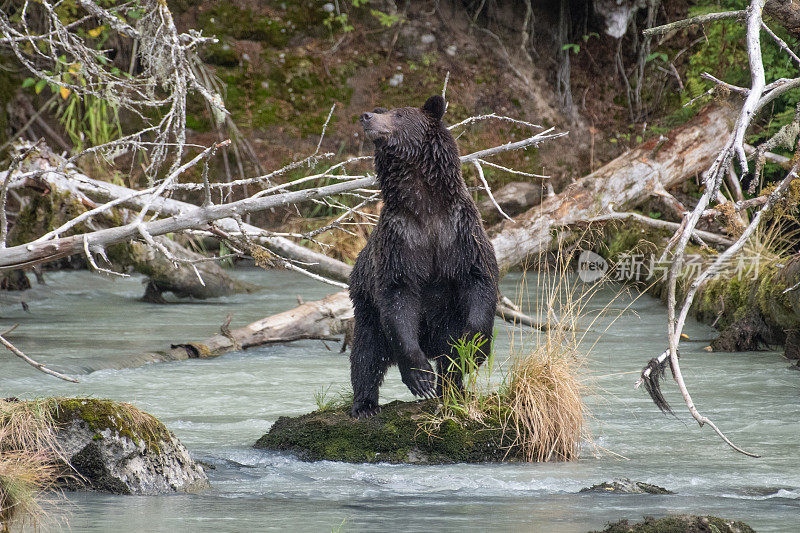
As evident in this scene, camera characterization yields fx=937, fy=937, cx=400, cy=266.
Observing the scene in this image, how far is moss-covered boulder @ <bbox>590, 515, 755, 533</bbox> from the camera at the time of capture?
3236 millimetres

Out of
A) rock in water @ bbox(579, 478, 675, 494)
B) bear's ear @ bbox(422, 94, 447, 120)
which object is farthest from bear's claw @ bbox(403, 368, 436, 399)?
bear's ear @ bbox(422, 94, 447, 120)

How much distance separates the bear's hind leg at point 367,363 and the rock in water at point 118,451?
3.35ft

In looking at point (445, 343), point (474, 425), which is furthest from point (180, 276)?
point (474, 425)

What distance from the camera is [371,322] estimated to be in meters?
5.11

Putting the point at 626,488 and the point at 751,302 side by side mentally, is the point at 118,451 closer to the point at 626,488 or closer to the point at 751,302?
the point at 626,488

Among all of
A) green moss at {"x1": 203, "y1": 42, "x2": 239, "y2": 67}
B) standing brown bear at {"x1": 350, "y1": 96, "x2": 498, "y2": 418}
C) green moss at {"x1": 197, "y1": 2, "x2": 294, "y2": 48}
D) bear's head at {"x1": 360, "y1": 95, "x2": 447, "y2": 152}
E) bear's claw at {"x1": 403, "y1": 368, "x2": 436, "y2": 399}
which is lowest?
bear's claw at {"x1": 403, "y1": 368, "x2": 436, "y2": 399}

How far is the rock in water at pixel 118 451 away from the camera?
13.8ft

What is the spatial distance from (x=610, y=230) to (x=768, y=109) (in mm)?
2342

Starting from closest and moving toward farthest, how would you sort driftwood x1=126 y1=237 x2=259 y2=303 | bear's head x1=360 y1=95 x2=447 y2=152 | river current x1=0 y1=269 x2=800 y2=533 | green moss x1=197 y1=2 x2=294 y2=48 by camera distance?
river current x1=0 y1=269 x2=800 y2=533
bear's head x1=360 y1=95 x2=447 y2=152
driftwood x1=126 y1=237 x2=259 y2=303
green moss x1=197 y1=2 x2=294 y2=48

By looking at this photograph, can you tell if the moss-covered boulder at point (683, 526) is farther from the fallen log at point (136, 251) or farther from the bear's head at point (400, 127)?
the fallen log at point (136, 251)

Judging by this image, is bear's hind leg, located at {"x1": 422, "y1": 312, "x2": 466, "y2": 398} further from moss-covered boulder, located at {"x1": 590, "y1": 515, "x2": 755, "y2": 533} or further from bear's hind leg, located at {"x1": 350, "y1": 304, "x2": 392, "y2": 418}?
moss-covered boulder, located at {"x1": 590, "y1": 515, "x2": 755, "y2": 533}

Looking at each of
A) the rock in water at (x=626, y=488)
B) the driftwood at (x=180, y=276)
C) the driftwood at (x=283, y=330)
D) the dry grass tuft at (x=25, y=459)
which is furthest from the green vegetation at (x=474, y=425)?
the driftwood at (x=180, y=276)

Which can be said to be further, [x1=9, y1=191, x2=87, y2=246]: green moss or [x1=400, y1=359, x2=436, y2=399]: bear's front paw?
[x1=9, y1=191, x2=87, y2=246]: green moss

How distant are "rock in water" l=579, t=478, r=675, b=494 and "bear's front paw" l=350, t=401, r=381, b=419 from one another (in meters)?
1.30
